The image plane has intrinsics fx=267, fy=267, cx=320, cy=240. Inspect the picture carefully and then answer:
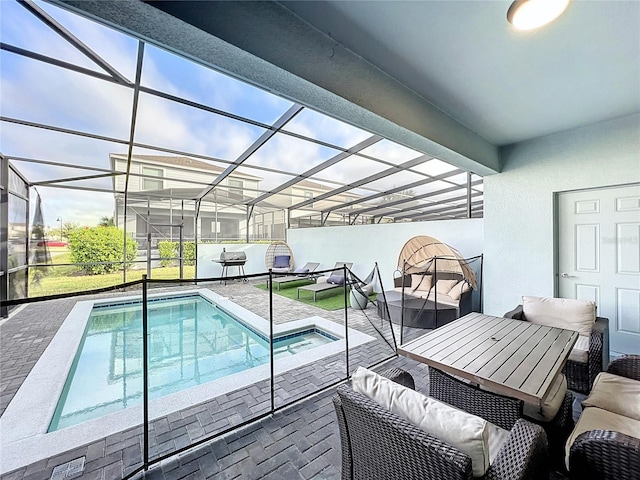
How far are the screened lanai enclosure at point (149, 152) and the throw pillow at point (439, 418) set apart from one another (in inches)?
98.8

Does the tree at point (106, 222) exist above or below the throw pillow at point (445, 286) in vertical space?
above

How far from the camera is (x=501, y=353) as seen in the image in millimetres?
2145

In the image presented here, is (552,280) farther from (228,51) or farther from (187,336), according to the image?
(187,336)

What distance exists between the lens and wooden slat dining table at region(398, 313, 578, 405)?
1.75 meters

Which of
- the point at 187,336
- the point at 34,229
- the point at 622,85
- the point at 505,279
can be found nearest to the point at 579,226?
the point at 505,279

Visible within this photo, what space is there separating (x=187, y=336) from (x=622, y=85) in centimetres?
748

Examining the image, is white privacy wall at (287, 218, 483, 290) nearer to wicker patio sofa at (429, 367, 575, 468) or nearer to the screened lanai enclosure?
the screened lanai enclosure

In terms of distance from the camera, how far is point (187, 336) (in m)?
5.55

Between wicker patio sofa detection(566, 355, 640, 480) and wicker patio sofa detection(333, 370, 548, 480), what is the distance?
7.8 inches

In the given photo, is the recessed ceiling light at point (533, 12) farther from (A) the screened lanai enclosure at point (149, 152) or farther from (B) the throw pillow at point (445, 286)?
(B) the throw pillow at point (445, 286)

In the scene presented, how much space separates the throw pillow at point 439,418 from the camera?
1077mm

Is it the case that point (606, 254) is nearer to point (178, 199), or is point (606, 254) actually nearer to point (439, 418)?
point (439, 418)

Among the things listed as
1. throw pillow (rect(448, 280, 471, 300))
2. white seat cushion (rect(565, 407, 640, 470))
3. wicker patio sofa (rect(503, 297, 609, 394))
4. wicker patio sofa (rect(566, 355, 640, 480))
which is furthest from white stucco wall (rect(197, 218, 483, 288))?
white seat cushion (rect(565, 407, 640, 470))

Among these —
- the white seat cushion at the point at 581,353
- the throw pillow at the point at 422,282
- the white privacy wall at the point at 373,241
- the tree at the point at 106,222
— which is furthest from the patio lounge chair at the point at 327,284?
the tree at the point at 106,222
